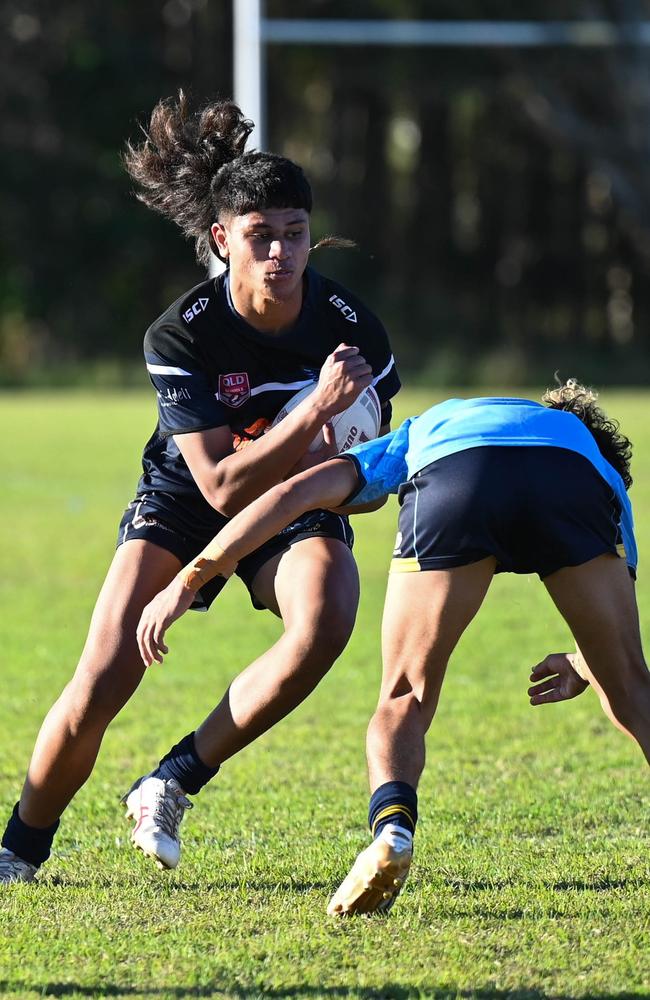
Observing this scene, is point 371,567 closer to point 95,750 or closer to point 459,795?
point 459,795

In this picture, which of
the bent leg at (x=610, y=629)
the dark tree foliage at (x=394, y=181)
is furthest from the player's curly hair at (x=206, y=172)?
the dark tree foliage at (x=394, y=181)

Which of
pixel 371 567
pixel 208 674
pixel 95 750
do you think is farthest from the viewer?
pixel 371 567

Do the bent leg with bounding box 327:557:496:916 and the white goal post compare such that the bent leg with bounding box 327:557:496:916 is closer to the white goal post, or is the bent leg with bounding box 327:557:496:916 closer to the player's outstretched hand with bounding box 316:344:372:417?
the player's outstretched hand with bounding box 316:344:372:417

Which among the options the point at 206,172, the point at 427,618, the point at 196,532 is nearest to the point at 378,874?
the point at 427,618

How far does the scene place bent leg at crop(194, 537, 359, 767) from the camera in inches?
164

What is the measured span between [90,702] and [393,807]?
3.40 ft

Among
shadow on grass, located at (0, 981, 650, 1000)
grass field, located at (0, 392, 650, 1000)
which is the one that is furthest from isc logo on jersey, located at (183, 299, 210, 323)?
shadow on grass, located at (0, 981, 650, 1000)

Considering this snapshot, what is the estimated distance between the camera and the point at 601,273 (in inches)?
1668

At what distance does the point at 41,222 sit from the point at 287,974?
36607 millimetres

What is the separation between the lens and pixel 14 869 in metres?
4.34

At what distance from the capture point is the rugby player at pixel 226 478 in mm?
4215

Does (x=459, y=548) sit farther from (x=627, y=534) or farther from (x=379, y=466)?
(x=627, y=534)

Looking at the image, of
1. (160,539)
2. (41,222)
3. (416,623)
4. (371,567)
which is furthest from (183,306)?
(41,222)

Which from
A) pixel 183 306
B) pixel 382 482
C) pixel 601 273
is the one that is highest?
pixel 183 306
